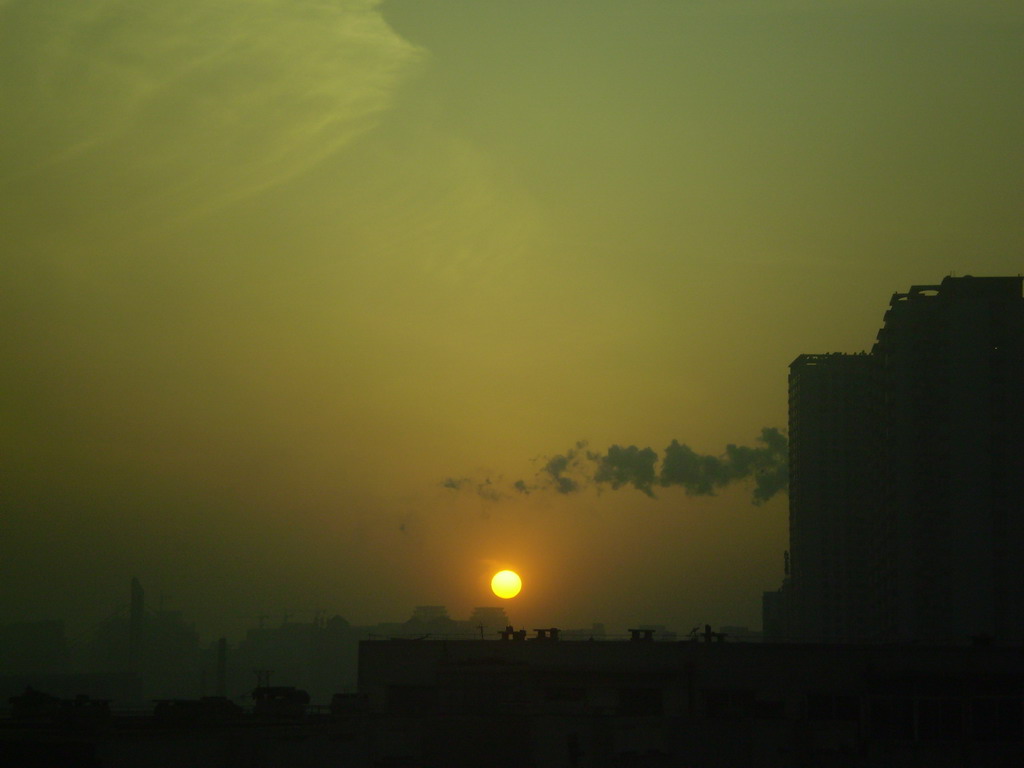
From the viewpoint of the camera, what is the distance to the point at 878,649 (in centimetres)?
4650

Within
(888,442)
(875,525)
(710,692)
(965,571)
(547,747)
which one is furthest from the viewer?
(875,525)

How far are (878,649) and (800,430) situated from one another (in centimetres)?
9122

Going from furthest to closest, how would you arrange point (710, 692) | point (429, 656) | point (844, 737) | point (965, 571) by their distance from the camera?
point (965, 571)
point (429, 656)
point (710, 692)
point (844, 737)

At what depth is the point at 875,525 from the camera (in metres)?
110

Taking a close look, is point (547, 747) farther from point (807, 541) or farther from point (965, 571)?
point (807, 541)

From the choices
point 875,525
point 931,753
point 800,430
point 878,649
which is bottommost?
point 931,753

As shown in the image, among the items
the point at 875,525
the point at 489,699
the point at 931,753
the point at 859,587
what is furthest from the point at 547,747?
the point at 859,587

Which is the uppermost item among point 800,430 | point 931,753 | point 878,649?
point 800,430

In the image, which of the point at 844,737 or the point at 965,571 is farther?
the point at 965,571

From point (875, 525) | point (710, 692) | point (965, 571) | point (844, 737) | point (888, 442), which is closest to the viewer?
point (844, 737)

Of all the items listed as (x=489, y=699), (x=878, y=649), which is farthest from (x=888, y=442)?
(x=489, y=699)

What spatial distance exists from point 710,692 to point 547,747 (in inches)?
371

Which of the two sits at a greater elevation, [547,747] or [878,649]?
[878,649]

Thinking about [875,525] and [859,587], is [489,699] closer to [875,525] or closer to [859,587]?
[875,525]
